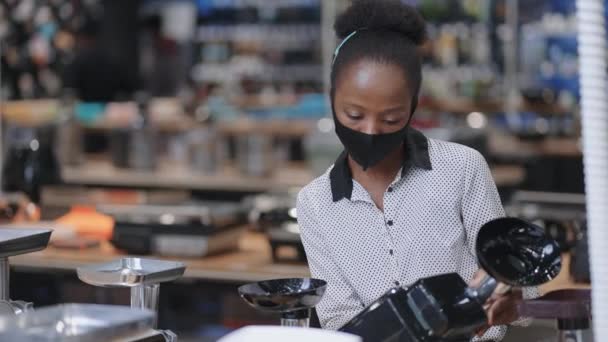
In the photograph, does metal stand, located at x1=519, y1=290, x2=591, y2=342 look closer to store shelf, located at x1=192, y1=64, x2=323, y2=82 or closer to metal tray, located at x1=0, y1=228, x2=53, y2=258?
metal tray, located at x1=0, y1=228, x2=53, y2=258

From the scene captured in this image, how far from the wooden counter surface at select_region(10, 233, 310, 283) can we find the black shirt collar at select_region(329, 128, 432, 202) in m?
1.40

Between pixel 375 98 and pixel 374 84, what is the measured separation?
28 millimetres

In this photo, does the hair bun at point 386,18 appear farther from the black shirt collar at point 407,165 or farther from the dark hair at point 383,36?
the black shirt collar at point 407,165

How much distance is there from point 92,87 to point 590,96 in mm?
7919

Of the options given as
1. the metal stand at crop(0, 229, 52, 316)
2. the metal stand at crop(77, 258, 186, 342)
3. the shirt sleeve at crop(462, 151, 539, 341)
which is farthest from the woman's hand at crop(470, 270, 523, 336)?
the metal stand at crop(0, 229, 52, 316)

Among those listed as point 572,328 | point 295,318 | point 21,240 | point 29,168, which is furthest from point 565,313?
point 29,168

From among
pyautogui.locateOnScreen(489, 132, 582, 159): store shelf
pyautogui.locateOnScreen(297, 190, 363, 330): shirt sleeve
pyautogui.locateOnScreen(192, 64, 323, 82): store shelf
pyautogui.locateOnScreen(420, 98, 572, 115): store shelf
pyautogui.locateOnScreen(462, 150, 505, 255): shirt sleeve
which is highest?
pyautogui.locateOnScreen(462, 150, 505, 255): shirt sleeve

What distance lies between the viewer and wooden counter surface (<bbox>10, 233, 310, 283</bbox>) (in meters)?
4.00

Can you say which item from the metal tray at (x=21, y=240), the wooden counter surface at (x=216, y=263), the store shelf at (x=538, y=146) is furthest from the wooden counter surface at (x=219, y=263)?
the store shelf at (x=538, y=146)

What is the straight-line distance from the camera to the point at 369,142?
232 cm

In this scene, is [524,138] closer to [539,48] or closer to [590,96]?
[539,48]

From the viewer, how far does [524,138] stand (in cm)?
705

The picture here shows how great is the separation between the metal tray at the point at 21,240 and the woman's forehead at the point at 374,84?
2.47ft

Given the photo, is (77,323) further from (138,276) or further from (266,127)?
(266,127)
